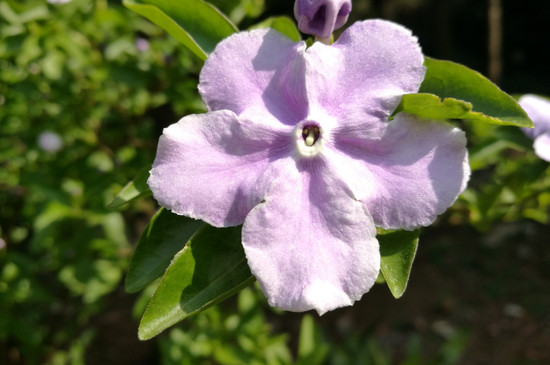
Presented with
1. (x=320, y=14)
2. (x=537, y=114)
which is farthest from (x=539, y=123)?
(x=320, y=14)

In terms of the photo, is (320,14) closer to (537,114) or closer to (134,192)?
(134,192)

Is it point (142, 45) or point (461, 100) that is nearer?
point (461, 100)

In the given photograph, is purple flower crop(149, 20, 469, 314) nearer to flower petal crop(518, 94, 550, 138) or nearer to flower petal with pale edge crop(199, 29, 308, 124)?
flower petal with pale edge crop(199, 29, 308, 124)

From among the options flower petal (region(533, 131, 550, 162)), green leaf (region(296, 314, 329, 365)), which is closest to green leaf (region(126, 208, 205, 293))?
flower petal (region(533, 131, 550, 162))

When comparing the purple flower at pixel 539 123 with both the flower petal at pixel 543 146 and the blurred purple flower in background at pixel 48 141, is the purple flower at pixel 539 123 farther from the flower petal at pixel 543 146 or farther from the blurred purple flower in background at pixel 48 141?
the blurred purple flower in background at pixel 48 141

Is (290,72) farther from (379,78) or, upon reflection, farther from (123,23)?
(123,23)

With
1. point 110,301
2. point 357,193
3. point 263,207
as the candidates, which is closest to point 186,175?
point 263,207
